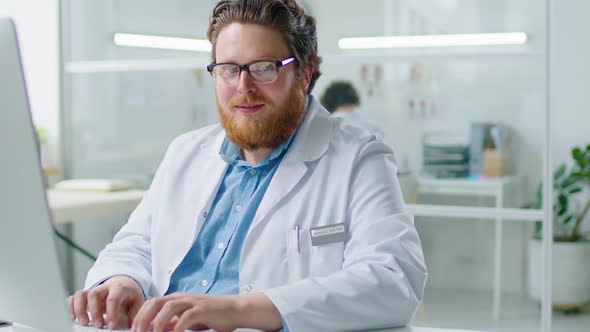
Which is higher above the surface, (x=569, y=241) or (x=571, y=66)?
(x=571, y=66)

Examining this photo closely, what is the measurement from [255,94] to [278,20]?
168mm

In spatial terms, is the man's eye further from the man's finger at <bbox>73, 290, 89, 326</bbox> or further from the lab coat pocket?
the man's finger at <bbox>73, 290, 89, 326</bbox>

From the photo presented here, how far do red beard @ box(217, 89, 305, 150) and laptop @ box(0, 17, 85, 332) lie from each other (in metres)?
0.70

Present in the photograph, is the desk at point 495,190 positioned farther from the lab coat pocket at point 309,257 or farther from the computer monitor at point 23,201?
the computer monitor at point 23,201

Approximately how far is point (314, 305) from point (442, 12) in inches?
90.2

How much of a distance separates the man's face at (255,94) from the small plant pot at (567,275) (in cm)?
182

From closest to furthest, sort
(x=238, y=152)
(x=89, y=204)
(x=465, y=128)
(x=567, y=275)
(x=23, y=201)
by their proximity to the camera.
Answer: (x=23, y=201), (x=238, y=152), (x=567, y=275), (x=465, y=128), (x=89, y=204)

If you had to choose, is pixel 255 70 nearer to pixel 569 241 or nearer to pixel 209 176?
pixel 209 176

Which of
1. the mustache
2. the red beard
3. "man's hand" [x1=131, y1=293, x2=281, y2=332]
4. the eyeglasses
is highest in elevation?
the eyeglasses

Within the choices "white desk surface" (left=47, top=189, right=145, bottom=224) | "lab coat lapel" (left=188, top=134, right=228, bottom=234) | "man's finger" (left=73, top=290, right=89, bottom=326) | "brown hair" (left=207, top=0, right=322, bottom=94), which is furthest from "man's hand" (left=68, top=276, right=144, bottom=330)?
"white desk surface" (left=47, top=189, right=145, bottom=224)

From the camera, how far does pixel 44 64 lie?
4.09 metres

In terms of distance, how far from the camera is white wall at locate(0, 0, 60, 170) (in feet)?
13.3

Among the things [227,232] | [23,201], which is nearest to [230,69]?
[227,232]

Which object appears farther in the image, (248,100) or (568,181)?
(568,181)
